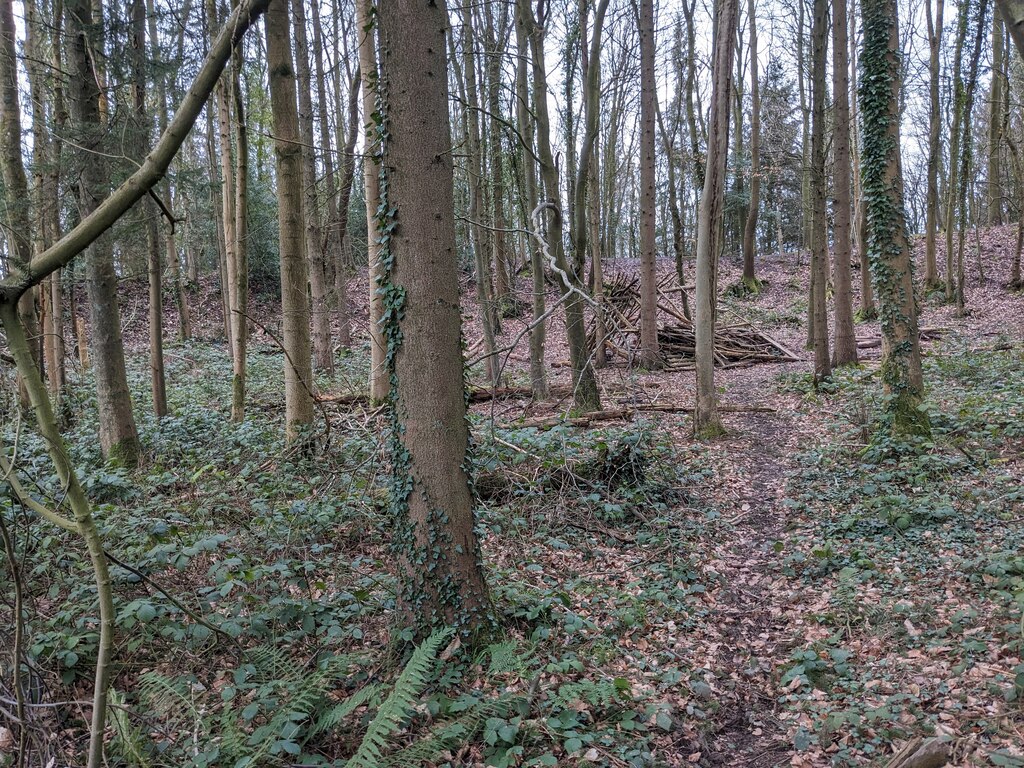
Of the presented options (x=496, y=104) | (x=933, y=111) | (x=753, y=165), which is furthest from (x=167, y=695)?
(x=753, y=165)

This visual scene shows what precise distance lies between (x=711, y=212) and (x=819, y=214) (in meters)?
5.37

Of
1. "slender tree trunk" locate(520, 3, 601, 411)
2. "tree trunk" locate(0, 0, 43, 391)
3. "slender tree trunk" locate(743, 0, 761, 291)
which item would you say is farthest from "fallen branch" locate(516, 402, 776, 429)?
"slender tree trunk" locate(743, 0, 761, 291)

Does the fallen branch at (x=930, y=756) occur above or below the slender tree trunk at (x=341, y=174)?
below

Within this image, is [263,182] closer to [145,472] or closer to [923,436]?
[145,472]

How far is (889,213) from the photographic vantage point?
782 centimetres

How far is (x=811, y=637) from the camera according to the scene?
14.0 ft

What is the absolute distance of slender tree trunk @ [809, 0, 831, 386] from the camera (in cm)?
1144

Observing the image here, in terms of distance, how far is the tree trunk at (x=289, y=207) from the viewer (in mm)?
6703

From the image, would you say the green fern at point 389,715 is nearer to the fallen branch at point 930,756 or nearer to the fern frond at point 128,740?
the fern frond at point 128,740

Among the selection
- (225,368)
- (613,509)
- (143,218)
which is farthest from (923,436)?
(225,368)

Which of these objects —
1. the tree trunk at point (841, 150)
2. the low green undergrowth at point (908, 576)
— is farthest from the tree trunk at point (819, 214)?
the low green undergrowth at point (908, 576)

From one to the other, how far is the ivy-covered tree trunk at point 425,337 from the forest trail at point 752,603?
161 cm

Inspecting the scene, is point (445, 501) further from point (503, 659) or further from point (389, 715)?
point (389, 715)

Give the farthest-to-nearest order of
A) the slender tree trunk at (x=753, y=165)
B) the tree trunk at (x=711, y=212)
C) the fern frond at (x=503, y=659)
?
the slender tree trunk at (x=753, y=165), the tree trunk at (x=711, y=212), the fern frond at (x=503, y=659)
